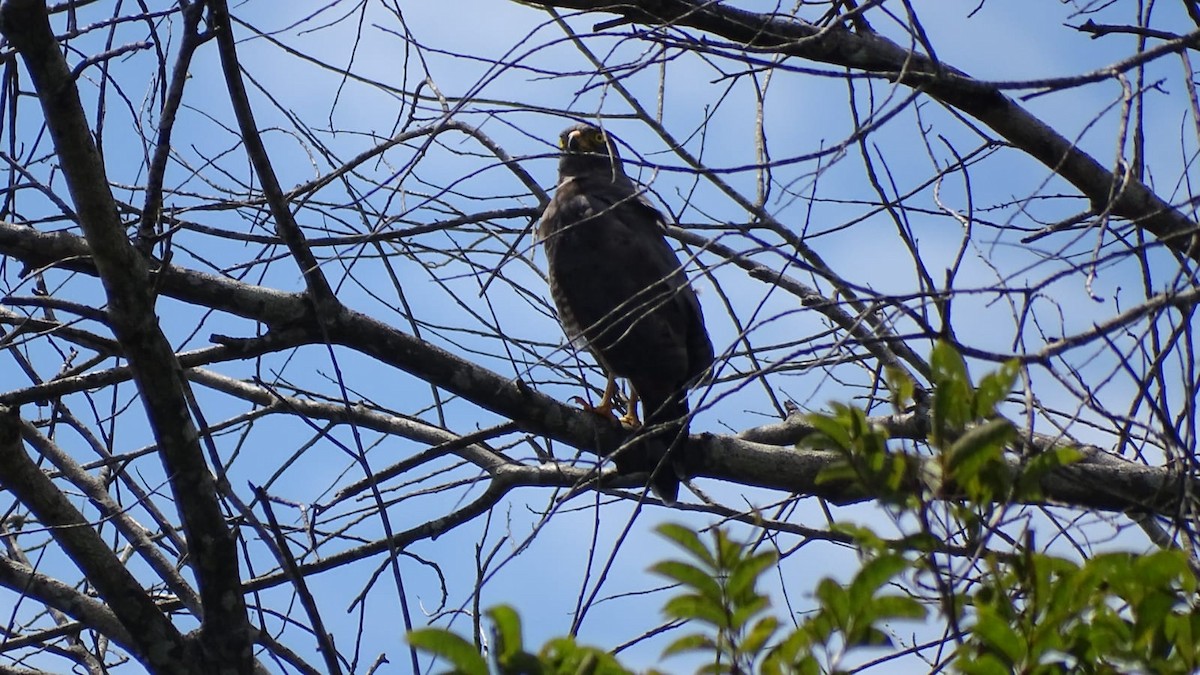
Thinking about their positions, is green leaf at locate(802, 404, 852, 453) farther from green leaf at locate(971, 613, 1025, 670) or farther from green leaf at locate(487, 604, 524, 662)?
green leaf at locate(487, 604, 524, 662)

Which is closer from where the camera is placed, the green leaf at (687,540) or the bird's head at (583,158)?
the green leaf at (687,540)

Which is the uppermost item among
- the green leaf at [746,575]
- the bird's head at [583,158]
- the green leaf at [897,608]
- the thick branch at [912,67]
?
the bird's head at [583,158]

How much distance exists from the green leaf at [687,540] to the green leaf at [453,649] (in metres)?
0.25

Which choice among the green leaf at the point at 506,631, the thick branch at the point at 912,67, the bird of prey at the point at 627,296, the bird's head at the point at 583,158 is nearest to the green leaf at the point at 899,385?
the green leaf at the point at 506,631

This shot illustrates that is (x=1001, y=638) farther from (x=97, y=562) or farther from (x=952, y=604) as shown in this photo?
(x=97, y=562)

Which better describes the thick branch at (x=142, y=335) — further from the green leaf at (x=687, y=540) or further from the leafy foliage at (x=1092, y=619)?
the leafy foliage at (x=1092, y=619)

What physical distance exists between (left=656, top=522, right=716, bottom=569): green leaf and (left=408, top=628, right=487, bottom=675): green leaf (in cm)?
25

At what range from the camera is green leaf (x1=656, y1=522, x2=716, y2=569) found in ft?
4.66

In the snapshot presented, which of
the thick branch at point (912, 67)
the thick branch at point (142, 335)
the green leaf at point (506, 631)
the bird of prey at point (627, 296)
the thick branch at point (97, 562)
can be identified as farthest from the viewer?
the bird of prey at point (627, 296)

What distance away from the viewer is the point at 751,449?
361 centimetres

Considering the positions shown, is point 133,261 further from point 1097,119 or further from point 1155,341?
point 1155,341

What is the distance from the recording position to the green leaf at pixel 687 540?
1.42 meters

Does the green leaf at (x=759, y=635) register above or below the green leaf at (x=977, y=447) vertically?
below

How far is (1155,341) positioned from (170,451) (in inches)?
84.1
